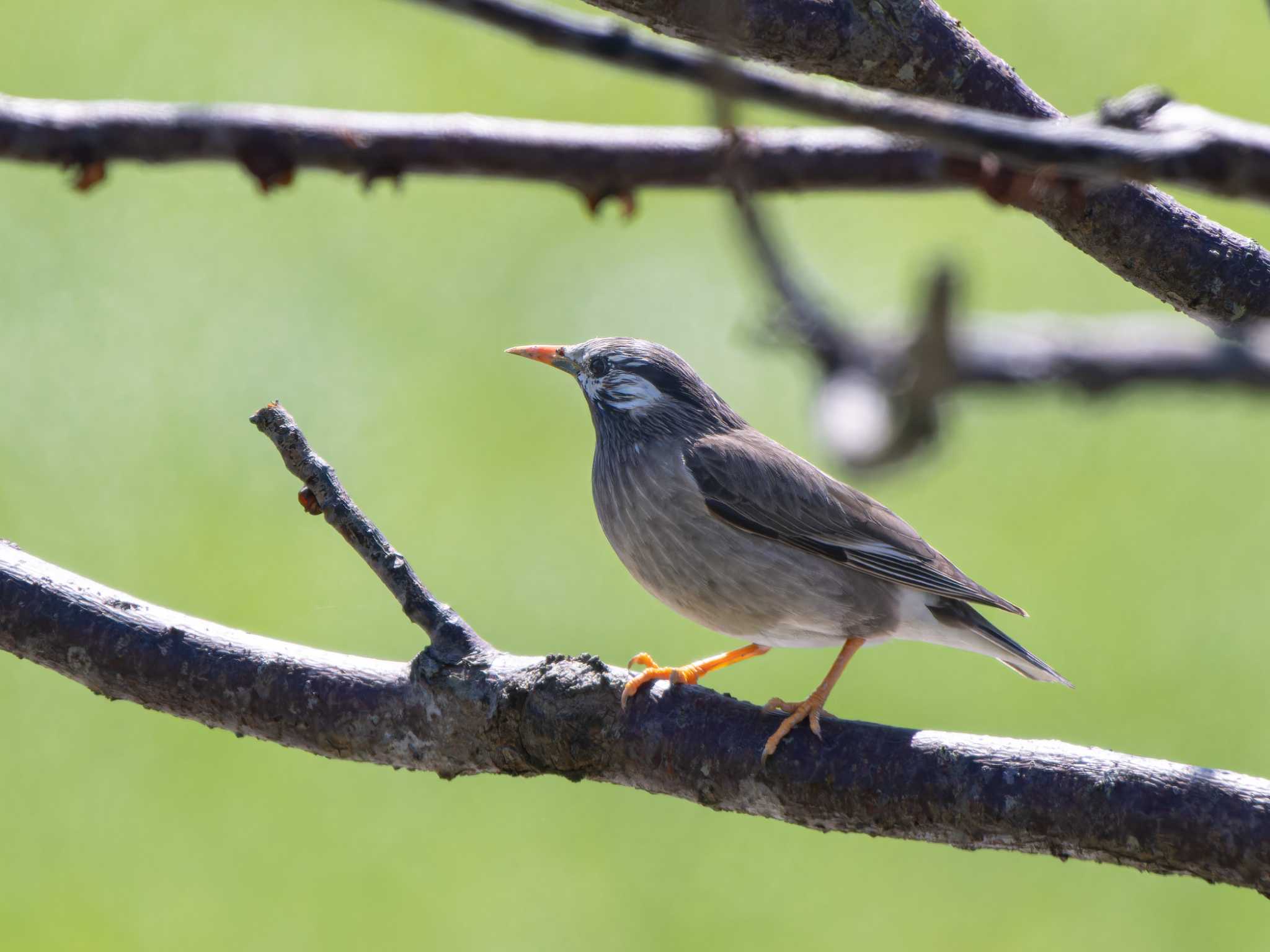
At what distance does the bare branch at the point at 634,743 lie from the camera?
2107 millimetres

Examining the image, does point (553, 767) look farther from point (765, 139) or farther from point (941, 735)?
point (765, 139)

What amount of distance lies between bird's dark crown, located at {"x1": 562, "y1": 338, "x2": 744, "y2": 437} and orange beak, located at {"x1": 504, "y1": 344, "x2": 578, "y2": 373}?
1 centimetres

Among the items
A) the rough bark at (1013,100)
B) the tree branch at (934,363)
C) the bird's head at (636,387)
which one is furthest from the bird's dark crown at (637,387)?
the tree branch at (934,363)

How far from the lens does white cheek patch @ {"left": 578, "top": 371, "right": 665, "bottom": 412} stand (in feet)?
10.2

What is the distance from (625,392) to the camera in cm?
311

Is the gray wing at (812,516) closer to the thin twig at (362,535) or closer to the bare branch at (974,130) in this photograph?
the thin twig at (362,535)

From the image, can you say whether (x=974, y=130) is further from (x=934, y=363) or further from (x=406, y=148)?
(x=406, y=148)

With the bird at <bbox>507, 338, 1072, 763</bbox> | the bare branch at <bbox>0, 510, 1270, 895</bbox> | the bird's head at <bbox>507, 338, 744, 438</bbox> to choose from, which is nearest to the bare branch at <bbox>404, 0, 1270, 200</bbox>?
the bare branch at <bbox>0, 510, 1270, 895</bbox>

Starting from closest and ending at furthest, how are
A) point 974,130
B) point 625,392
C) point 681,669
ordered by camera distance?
point 974,130 → point 681,669 → point 625,392

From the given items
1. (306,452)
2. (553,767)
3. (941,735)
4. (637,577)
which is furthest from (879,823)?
(306,452)

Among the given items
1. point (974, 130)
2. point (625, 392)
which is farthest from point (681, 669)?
point (974, 130)

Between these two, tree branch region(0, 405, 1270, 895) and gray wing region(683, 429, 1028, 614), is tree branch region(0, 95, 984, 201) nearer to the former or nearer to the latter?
tree branch region(0, 405, 1270, 895)

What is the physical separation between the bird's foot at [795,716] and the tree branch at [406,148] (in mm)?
986

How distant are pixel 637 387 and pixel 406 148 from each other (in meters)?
0.97
